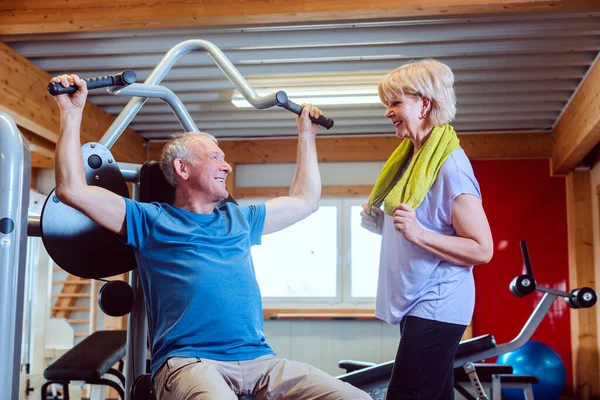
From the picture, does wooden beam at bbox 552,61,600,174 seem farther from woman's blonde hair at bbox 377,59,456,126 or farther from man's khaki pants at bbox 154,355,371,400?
man's khaki pants at bbox 154,355,371,400

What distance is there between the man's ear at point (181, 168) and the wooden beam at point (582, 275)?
19.3 feet

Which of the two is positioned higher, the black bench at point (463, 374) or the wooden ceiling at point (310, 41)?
the wooden ceiling at point (310, 41)

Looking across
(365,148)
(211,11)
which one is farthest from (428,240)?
(365,148)

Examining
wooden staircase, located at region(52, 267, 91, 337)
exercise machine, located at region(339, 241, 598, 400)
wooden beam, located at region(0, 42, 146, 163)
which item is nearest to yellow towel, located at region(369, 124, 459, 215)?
exercise machine, located at region(339, 241, 598, 400)

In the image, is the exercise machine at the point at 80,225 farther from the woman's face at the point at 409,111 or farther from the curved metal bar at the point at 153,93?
the woman's face at the point at 409,111

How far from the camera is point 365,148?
7.53 m

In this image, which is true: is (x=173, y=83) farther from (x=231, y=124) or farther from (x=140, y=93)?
(x=140, y=93)

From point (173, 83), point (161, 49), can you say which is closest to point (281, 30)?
point (161, 49)

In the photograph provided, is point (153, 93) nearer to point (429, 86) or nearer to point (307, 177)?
point (307, 177)

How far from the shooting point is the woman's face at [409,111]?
1.79m

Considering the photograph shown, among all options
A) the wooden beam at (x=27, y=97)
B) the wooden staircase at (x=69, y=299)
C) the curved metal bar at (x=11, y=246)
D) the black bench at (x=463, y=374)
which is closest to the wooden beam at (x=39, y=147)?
the wooden beam at (x=27, y=97)

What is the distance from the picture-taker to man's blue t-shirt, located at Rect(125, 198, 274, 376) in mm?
1834

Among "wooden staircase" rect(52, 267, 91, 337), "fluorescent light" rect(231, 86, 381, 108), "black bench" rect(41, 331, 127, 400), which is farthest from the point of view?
"wooden staircase" rect(52, 267, 91, 337)

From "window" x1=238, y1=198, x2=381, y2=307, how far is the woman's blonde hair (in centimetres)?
567
